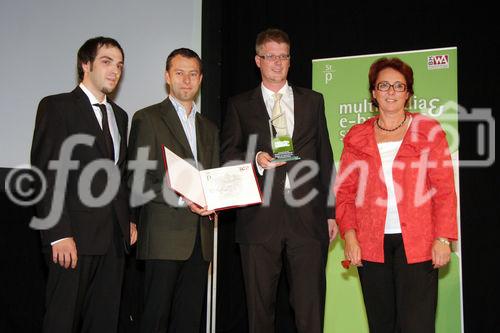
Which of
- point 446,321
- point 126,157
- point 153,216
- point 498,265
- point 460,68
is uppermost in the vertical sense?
point 460,68

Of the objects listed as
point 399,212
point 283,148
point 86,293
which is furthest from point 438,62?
point 86,293

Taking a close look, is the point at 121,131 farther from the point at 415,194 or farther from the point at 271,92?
the point at 415,194

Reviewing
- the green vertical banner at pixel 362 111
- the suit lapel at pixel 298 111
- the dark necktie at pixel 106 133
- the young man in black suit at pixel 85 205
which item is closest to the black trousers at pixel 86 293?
the young man in black suit at pixel 85 205

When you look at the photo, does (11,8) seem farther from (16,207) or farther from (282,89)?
(282,89)

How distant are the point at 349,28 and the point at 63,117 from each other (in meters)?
2.90

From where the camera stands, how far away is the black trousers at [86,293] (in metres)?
2.65

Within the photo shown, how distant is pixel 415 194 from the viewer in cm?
261

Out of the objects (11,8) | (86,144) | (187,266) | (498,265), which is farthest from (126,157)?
(498,265)

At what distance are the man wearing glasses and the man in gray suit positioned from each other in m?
0.24

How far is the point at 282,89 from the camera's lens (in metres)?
3.28

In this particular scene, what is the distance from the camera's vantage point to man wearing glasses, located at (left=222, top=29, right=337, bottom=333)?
3041 mm

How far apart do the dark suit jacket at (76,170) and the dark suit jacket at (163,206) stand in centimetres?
22

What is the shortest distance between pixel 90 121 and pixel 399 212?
5.55ft

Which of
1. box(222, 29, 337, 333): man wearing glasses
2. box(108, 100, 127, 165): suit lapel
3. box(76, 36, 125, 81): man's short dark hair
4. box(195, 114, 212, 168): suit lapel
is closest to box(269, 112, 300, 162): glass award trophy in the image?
box(222, 29, 337, 333): man wearing glasses
